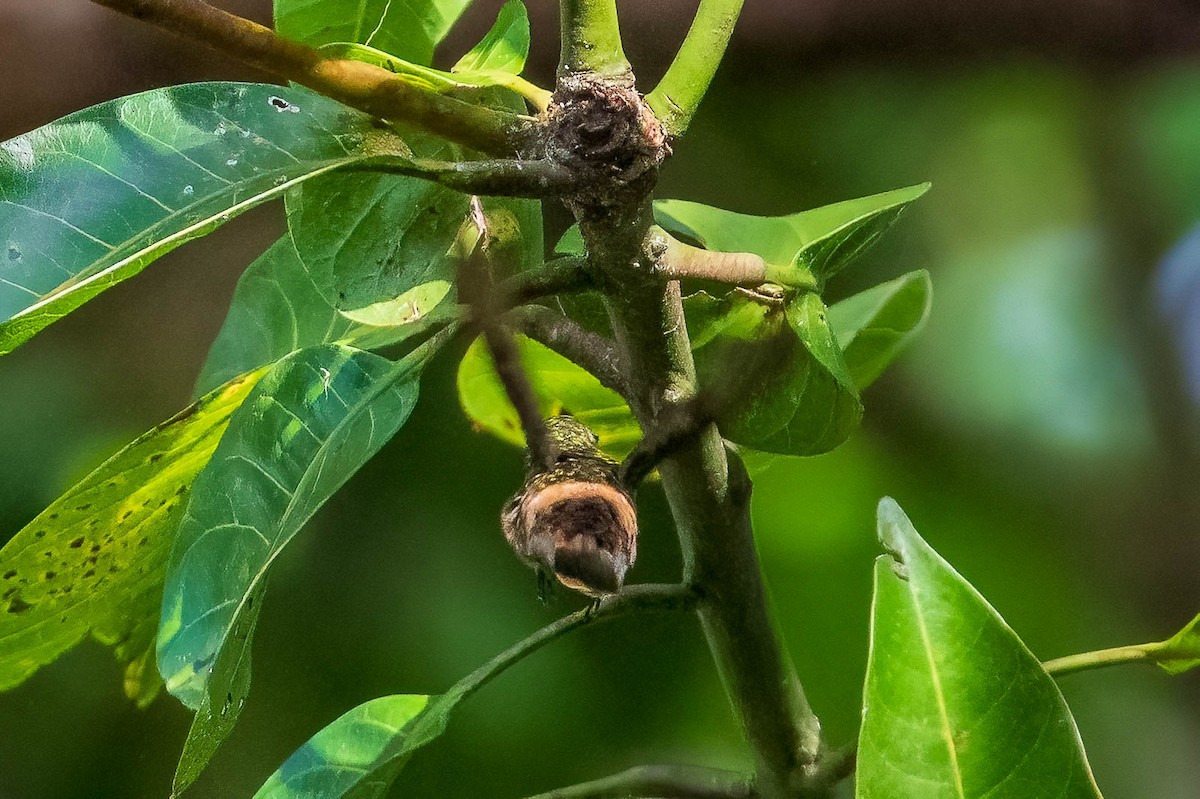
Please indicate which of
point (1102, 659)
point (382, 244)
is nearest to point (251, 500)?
point (382, 244)

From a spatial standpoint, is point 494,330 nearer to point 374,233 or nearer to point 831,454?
point 374,233

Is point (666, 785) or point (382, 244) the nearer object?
point (382, 244)

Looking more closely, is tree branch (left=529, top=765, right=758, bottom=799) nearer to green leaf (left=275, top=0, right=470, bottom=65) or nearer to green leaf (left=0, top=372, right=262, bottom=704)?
green leaf (left=0, top=372, right=262, bottom=704)

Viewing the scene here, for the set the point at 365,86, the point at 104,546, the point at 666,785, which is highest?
the point at 365,86

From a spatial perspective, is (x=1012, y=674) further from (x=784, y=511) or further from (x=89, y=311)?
(x=89, y=311)

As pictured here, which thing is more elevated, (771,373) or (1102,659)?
(771,373)

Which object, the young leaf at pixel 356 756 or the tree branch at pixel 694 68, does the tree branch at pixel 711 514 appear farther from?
the young leaf at pixel 356 756

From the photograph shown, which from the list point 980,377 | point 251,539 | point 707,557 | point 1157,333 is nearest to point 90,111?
point 251,539
